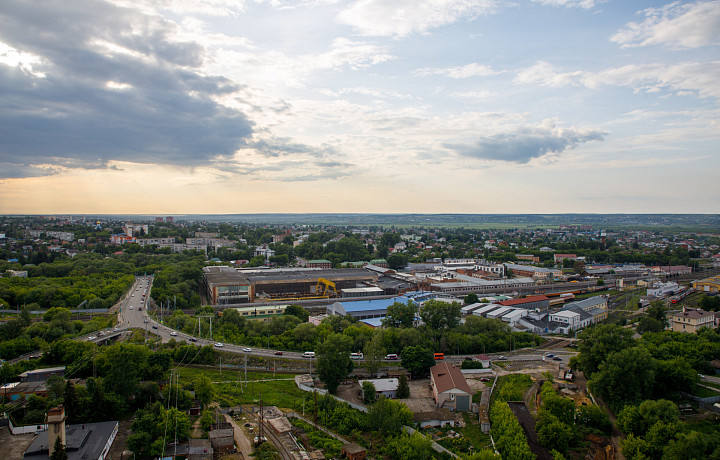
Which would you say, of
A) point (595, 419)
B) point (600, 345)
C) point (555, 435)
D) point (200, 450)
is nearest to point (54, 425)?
point (200, 450)

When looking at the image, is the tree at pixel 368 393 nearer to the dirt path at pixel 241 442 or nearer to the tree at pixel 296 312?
the dirt path at pixel 241 442

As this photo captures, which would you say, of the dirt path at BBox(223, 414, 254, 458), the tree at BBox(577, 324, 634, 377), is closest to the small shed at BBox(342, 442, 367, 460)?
the dirt path at BBox(223, 414, 254, 458)

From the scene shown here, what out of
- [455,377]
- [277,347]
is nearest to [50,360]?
[277,347]

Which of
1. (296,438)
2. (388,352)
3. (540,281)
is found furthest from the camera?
(540,281)

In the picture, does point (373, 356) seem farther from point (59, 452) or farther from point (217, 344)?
point (59, 452)

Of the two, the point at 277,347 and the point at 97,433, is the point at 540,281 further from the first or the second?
the point at 97,433

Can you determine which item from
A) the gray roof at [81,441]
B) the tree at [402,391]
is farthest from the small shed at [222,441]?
the tree at [402,391]
